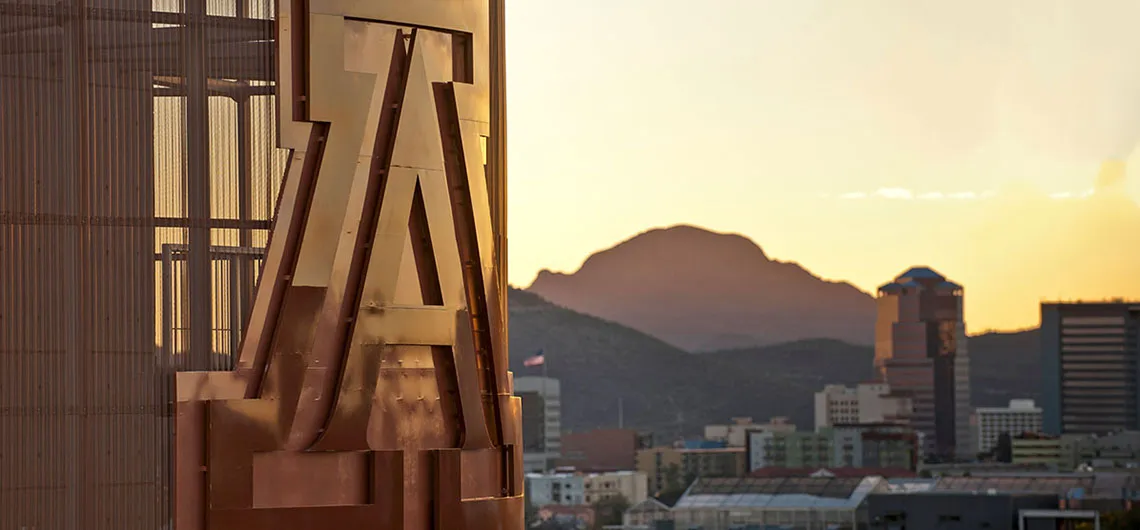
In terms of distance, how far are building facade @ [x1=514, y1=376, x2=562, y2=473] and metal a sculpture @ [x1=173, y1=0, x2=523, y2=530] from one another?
132 m

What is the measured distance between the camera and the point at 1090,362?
7697 inches

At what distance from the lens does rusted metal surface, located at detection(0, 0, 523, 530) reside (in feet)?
38.7

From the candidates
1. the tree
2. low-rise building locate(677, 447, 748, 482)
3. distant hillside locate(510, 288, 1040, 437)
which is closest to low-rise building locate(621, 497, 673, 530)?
the tree

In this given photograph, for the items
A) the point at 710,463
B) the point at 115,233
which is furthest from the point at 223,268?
the point at 710,463

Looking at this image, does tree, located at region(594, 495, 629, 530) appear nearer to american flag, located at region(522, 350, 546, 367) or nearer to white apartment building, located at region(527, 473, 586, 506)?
white apartment building, located at region(527, 473, 586, 506)

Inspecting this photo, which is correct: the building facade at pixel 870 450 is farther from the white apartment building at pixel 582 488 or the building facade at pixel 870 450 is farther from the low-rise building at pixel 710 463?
the white apartment building at pixel 582 488

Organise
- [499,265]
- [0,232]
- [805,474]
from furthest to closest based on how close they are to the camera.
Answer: [805,474], [499,265], [0,232]

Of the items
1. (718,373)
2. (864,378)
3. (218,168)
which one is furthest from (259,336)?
(864,378)

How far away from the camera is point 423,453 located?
1288cm

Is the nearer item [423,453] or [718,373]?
[423,453]

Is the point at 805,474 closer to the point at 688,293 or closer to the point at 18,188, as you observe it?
the point at 688,293

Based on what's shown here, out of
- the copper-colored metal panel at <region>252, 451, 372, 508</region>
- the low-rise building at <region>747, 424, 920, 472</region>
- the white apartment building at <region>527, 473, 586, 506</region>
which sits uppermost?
the copper-colored metal panel at <region>252, 451, 372, 508</region>

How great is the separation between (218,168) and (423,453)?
7.89ft

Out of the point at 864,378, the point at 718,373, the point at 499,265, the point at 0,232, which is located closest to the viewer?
the point at 0,232
